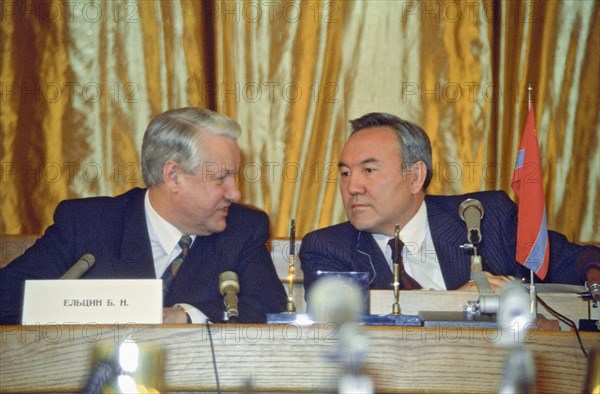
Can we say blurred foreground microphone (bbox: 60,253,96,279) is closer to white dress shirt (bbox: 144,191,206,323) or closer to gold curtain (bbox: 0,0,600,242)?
white dress shirt (bbox: 144,191,206,323)

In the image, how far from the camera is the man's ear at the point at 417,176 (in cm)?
317

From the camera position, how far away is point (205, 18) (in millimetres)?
3662

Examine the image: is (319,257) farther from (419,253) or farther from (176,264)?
(176,264)

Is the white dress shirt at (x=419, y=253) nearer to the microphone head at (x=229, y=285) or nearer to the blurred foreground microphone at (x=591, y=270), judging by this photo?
the blurred foreground microphone at (x=591, y=270)

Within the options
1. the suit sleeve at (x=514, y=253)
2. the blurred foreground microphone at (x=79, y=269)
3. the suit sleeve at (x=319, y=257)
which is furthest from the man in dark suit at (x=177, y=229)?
the suit sleeve at (x=514, y=253)

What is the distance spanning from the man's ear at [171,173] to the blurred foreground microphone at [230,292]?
76 centimetres

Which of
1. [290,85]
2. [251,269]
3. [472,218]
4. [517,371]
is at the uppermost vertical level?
[290,85]

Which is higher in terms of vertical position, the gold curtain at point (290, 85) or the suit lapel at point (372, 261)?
the gold curtain at point (290, 85)

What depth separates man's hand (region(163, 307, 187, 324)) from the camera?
2.21 meters

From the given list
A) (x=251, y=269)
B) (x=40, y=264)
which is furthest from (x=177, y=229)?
(x=40, y=264)

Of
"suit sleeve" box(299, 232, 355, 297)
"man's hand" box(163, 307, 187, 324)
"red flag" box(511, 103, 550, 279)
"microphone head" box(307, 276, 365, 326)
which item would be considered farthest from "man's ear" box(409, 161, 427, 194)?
"man's hand" box(163, 307, 187, 324)

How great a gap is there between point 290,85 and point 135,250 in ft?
3.89

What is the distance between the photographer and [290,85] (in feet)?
12.0

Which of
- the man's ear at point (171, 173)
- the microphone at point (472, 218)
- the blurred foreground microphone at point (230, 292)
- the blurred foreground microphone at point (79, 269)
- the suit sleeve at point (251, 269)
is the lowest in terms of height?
the suit sleeve at point (251, 269)
